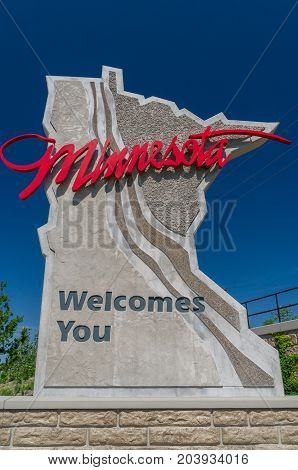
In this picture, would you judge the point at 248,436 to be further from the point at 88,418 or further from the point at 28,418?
the point at 28,418

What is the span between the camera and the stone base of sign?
505 centimetres

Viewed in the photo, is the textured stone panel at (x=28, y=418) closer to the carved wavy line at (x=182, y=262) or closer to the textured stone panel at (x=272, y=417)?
the textured stone panel at (x=272, y=417)

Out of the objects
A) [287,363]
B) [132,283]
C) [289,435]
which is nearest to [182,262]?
[132,283]

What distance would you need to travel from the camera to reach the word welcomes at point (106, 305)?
231 inches

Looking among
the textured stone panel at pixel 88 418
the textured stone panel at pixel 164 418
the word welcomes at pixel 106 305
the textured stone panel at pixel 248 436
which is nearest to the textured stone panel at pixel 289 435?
the textured stone panel at pixel 248 436

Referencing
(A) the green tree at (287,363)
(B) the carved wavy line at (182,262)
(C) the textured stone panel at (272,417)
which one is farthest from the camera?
(A) the green tree at (287,363)

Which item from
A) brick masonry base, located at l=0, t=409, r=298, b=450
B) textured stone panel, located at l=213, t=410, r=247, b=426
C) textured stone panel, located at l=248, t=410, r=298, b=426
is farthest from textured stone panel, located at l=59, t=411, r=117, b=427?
textured stone panel, located at l=248, t=410, r=298, b=426

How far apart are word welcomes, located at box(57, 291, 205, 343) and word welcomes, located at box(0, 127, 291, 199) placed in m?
2.13

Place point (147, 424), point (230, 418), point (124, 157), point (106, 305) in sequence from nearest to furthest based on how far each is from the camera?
point (147, 424), point (230, 418), point (106, 305), point (124, 157)

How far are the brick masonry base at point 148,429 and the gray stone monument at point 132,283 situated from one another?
382mm

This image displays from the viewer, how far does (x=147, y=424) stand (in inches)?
202

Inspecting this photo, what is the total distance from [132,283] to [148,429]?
89.8 inches
